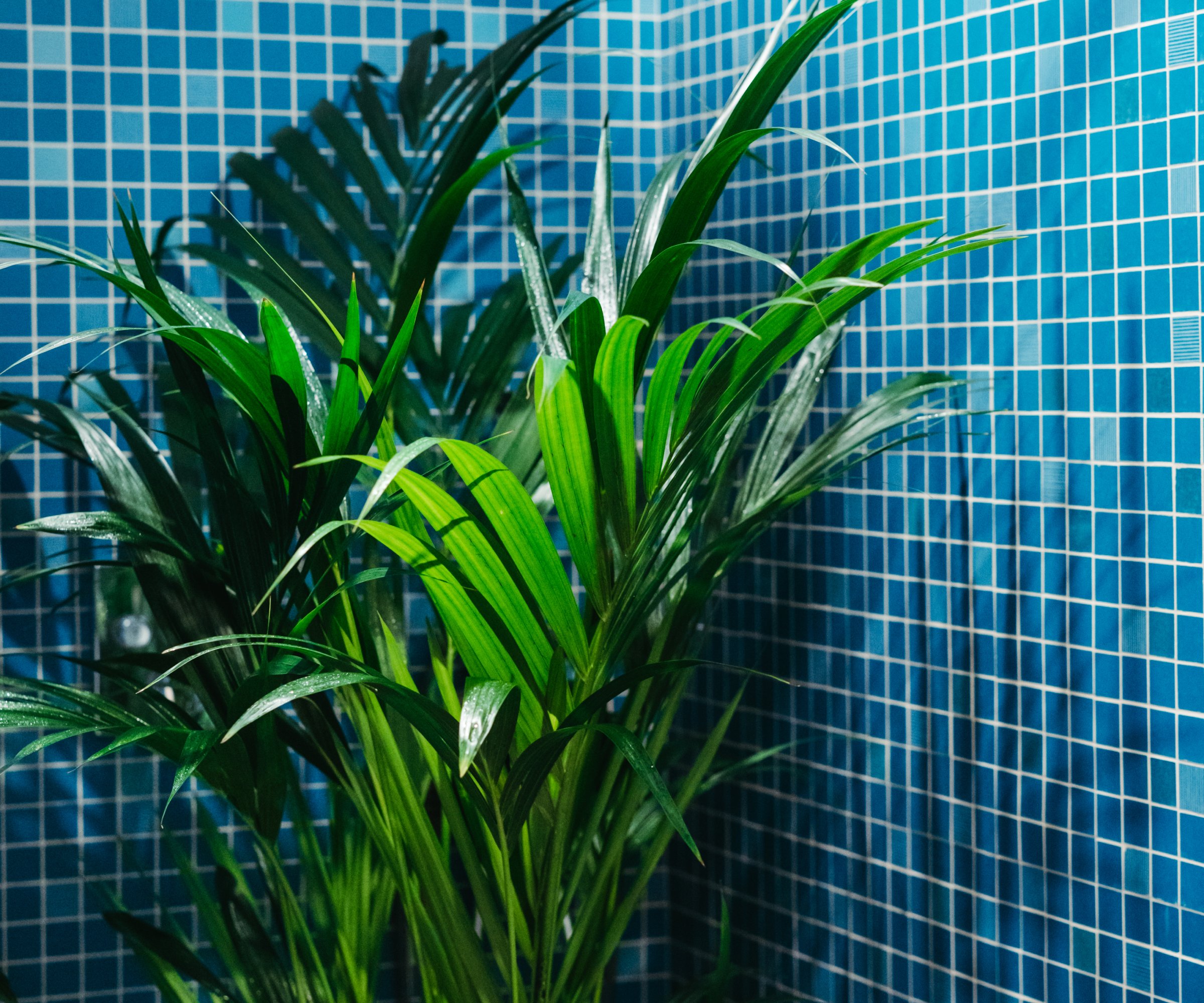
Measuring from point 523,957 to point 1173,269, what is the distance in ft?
4.42

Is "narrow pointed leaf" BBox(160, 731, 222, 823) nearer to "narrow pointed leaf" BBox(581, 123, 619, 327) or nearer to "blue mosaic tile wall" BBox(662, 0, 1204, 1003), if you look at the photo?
"narrow pointed leaf" BBox(581, 123, 619, 327)

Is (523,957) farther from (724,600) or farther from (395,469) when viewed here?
(395,469)

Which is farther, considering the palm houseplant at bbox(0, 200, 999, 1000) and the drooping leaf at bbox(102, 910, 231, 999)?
the drooping leaf at bbox(102, 910, 231, 999)

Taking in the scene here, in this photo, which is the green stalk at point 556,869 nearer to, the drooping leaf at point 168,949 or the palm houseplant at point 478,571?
the palm houseplant at point 478,571

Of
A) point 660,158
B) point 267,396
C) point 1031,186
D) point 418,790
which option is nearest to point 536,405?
point 267,396

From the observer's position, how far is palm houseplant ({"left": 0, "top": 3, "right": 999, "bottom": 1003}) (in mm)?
1092

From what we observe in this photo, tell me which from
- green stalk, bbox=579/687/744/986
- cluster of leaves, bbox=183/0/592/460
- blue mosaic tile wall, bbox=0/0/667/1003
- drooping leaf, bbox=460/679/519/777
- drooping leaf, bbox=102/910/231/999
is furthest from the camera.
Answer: blue mosaic tile wall, bbox=0/0/667/1003

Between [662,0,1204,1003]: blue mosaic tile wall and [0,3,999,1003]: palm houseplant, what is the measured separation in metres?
0.11

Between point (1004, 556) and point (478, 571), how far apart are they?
65 cm

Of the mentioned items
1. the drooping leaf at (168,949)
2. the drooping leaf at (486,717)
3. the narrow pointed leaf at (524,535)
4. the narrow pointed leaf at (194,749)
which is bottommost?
the drooping leaf at (168,949)

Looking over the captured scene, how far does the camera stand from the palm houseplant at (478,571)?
1.09 metres

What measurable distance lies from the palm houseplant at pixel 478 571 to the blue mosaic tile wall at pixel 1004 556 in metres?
0.11

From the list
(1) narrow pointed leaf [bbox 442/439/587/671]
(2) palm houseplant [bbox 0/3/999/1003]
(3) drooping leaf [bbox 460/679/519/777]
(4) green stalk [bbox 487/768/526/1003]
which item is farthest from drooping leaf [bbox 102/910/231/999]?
(1) narrow pointed leaf [bbox 442/439/587/671]

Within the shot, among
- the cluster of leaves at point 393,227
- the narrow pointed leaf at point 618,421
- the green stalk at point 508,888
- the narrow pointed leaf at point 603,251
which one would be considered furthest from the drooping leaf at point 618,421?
the cluster of leaves at point 393,227
